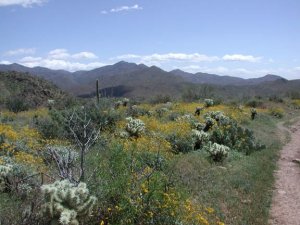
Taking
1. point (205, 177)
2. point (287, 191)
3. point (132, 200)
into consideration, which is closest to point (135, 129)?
point (205, 177)

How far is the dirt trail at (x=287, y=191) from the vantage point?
8719mm

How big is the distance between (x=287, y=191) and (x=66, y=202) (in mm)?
6419

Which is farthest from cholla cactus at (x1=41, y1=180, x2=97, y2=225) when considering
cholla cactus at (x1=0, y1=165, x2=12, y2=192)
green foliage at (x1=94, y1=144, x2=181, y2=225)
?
cholla cactus at (x1=0, y1=165, x2=12, y2=192)

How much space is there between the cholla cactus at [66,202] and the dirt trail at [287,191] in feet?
13.3

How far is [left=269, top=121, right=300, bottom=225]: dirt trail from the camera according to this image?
8719 millimetres

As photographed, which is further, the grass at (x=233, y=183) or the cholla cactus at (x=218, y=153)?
the cholla cactus at (x=218, y=153)

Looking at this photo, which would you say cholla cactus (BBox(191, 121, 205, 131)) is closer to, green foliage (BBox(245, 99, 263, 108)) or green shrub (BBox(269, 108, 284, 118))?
green shrub (BBox(269, 108, 284, 118))

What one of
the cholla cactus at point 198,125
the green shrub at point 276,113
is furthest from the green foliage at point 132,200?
the green shrub at point 276,113

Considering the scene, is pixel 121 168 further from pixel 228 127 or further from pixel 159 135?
pixel 228 127

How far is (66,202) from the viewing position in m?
5.89

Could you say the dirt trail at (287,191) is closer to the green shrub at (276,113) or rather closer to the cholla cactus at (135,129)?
the cholla cactus at (135,129)

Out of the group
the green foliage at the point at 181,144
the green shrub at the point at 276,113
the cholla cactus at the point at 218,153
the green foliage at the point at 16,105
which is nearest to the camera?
the cholla cactus at the point at 218,153

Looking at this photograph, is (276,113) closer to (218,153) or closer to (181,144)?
(181,144)

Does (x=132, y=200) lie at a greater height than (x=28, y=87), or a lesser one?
greater
